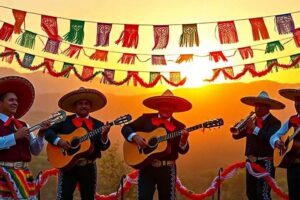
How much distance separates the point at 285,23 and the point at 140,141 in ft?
8.94

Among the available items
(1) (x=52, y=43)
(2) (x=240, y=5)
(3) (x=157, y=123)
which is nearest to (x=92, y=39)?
(1) (x=52, y=43)

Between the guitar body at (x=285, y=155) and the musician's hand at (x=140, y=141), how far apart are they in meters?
1.48

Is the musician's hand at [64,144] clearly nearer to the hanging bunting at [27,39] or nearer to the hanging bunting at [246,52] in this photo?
the hanging bunting at [27,39]

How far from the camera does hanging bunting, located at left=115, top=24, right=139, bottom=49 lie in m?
7.65

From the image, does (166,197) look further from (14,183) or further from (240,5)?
(240,5)

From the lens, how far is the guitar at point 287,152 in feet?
18.7

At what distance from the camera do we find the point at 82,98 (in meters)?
6.25

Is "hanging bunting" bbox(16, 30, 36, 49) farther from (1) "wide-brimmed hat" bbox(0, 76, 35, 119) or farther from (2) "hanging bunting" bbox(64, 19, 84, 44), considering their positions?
(1) "wide-brimmed hat" bbox(0, 76, 35, 119)

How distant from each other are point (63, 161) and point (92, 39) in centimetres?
353

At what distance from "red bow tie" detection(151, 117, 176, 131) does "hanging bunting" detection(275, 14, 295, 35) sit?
2269mm

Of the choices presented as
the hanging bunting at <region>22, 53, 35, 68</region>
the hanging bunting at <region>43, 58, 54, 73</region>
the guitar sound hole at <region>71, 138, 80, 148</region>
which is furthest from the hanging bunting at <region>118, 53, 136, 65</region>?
the guitar sound hole at <region>71, 138, 80, 148</region>

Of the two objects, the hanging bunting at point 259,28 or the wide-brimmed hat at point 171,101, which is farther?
the hanging bunting at point 259,28

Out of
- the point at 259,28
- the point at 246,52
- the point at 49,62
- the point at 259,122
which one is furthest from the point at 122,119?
the point at 246,52

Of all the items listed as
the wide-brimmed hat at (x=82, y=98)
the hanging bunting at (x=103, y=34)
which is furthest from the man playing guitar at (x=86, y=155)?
the hanging bunting at (x=103, y=34)
